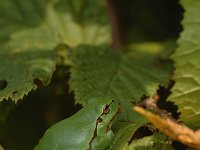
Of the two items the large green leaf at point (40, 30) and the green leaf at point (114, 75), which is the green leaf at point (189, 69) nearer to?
the green leaf at point (114, 75)

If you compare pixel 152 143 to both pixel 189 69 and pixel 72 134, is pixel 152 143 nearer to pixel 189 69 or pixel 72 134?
pixel 72 134

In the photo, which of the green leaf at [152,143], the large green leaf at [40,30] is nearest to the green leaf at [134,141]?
the green leaf at [152,143]

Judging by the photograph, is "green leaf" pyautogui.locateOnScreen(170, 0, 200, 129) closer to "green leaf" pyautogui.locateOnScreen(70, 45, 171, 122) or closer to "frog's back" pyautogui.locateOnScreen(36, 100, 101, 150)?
"green leaf" pyautogui.locateOnScreen(70, 45, 171, 122)

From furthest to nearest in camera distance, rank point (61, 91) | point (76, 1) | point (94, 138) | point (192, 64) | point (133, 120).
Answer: point (76, 1) < point (61, 91) < point (192, 64) < point (133, 120) < point (94, 138)

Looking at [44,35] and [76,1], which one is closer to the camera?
[44,35]

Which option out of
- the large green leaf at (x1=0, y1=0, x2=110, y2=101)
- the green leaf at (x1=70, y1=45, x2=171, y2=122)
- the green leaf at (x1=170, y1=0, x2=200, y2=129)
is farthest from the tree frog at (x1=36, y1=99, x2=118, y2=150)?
the large green leaf at (x1=0, y1=0, x2=110, y2=101)

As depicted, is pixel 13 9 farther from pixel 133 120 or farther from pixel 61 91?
pixel 133 120

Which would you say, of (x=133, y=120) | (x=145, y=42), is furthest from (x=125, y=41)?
(x=133, y=120)
